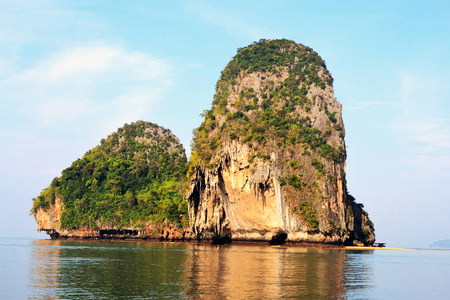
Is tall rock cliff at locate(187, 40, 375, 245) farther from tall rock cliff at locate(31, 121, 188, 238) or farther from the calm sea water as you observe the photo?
the calm sea water

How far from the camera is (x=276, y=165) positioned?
78312 millimetres

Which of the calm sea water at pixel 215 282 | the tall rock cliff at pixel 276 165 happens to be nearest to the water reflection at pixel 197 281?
the calm sea water at pixel 215 282

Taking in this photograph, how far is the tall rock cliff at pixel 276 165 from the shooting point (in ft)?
249

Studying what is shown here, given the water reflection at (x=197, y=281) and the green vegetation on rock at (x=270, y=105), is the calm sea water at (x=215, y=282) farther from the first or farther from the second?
the green vegetation on rock at (x=270, y=105)

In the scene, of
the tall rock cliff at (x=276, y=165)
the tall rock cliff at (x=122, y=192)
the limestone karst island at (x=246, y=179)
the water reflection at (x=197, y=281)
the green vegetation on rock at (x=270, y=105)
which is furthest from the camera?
the tall rock cliff at (x=122, y=192)

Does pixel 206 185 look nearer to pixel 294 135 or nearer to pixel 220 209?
pixel 220 209

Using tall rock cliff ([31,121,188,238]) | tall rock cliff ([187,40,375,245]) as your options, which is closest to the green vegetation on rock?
tall rock cliff ([187,40,375,245])

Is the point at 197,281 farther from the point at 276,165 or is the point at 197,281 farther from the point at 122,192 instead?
the point at 122,192

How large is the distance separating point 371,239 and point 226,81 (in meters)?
46.4

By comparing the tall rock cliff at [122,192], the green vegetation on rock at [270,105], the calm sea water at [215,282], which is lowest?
the calm sea water at [215,282]

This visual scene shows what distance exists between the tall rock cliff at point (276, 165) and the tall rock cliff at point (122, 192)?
16540 millimetres

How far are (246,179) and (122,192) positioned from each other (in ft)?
147

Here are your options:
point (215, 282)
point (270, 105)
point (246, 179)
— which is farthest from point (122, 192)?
point (215, 282)

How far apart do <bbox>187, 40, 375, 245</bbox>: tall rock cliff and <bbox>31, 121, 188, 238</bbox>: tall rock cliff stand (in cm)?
1654
